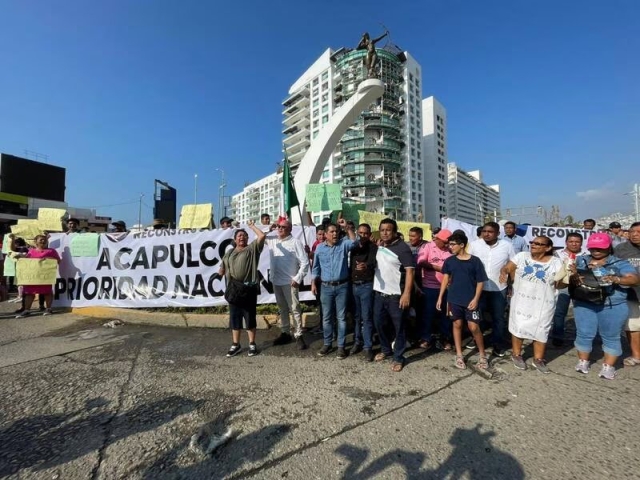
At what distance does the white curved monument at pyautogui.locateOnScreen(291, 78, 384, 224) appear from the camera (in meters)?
17.8

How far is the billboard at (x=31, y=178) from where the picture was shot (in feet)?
103

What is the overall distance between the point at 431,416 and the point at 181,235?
5724 mm

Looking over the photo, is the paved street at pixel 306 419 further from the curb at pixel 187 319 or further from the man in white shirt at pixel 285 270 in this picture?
the curb at pixel 187 319

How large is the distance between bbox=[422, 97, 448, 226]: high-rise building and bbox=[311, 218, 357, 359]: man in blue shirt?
7569 cm

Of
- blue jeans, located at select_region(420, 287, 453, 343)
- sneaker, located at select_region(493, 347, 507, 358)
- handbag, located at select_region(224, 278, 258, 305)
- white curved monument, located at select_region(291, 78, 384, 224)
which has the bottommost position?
sneaker, located at select_region(493, 347, 507, 358)

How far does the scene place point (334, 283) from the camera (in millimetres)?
4031

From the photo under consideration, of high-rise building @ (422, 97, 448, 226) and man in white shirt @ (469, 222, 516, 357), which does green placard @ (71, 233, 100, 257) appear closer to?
man in white shirt @ (469, 222, 516, 357)

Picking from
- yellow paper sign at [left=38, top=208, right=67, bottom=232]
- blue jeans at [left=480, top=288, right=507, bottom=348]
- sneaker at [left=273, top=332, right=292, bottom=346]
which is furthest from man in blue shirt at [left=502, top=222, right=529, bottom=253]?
yellow paper sign at [left=38, top=208, right=67, bottom=232]

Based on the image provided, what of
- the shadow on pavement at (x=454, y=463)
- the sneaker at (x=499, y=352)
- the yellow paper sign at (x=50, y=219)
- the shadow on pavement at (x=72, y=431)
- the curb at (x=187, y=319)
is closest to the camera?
the shadow on pavement at (x=454, y=463)

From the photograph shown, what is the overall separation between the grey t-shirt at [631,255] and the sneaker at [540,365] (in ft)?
4.42

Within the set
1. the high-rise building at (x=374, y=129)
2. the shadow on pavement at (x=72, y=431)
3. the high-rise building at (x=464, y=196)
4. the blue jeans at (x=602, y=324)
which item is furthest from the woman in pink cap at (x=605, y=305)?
the high-rise building at (x=464, y=196)

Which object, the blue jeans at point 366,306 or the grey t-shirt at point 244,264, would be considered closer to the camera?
the blue jeans at point 366,306

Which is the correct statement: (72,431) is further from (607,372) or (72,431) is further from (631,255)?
(631,255)

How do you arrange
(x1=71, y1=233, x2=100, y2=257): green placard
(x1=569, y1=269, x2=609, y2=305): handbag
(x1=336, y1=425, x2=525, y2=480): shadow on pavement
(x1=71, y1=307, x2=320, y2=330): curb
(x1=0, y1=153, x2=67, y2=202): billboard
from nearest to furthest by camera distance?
(x1=336, y1=425, x2=525, y2=480): shadow on pavement, (x1=569, y1=269, x2=609, y2=305): handbag, (x1=71, y1=307, x2=320, y2=330): curb, (x1=71, y1=233, x2=100, y2=257): green placard, (x1=0, y1=153, x2=67, y2=202): billboard
